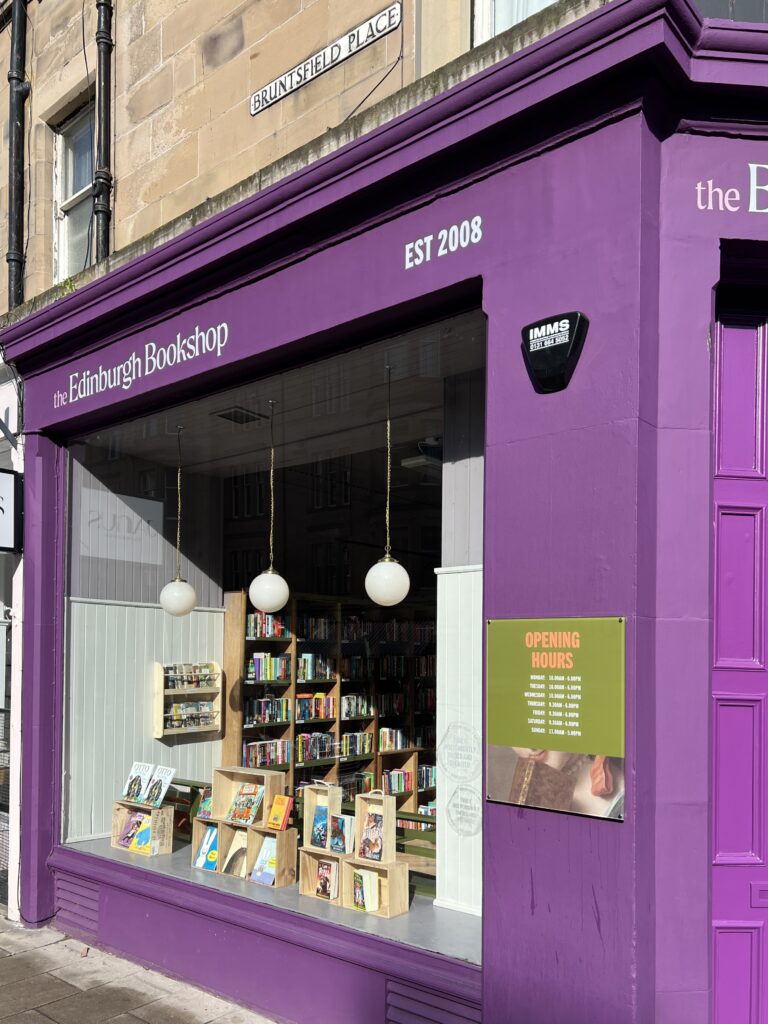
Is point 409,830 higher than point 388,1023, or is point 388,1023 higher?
point 409,830

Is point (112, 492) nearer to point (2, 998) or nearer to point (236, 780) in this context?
point (236, 780)

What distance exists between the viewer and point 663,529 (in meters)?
3.94

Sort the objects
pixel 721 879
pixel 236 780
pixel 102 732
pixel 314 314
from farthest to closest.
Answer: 1. pixel 102 732
2. pixel 236 780
3. pixel 314 314
4. pixel 721 879

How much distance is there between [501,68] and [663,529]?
2.17 metres

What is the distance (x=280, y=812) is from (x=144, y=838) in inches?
54.3

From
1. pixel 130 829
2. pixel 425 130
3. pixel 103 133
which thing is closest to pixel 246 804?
pixel 130 829

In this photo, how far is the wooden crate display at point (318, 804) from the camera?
611cm

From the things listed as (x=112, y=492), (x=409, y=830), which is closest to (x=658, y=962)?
(x=409, y=830)

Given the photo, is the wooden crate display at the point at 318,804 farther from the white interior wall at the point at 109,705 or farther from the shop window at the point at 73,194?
the shop window at the point at 73,194

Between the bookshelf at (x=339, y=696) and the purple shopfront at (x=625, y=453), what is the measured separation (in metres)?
4.28

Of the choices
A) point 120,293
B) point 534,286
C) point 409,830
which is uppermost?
point 120,293

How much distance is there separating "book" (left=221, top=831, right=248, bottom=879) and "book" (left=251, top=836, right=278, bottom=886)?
119 mm

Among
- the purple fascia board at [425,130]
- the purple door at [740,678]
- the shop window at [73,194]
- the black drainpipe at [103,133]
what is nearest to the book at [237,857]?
the purple door at [740,678]

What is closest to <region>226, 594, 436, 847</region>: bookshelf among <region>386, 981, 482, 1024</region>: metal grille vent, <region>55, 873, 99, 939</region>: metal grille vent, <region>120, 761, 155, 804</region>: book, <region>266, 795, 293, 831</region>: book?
<region>120, 761, 155, 804</region>: book
